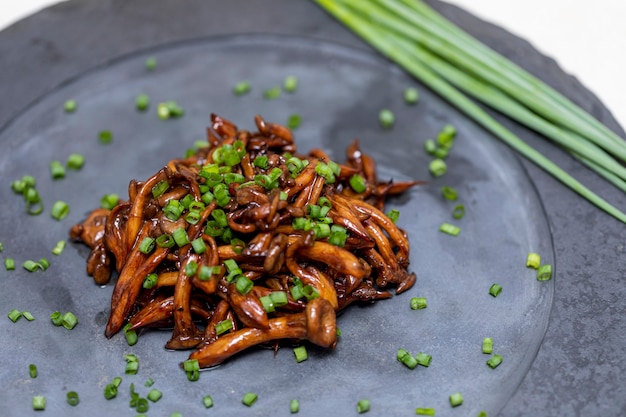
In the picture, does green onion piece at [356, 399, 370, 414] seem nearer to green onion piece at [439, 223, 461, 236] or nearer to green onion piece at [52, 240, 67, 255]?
green onion piece at [439, 223, 461, 236]

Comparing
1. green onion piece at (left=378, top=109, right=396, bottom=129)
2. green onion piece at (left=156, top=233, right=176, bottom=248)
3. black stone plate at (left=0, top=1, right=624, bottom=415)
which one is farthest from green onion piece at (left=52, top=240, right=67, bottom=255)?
green onion piece at (left=378, top=109, right=396, bottom=129)

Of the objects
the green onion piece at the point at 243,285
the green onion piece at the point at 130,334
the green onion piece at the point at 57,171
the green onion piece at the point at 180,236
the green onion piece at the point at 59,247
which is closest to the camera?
the green onion piece at the point at 243,285

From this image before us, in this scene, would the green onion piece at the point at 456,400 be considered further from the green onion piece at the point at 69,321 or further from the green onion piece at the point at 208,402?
the green onion piece at the point at 69,321

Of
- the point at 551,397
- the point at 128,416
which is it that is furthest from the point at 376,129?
the point at 128,416

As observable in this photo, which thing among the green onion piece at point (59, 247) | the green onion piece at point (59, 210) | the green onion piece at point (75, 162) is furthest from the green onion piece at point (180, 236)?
→ the green onion piece at point (75, 162)

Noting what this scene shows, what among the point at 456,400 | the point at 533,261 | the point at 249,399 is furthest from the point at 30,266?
the point at 533,261
